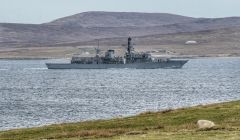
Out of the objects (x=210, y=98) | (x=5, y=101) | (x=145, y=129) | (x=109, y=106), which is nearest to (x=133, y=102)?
(x=109, y=106)

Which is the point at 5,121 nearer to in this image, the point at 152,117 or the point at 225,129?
the point at 152,117

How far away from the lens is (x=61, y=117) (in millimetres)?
72312

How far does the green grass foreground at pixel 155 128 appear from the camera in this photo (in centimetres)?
3606

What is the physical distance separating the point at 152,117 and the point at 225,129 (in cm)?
1153

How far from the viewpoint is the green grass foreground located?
1420 inches

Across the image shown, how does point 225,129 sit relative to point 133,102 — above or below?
above

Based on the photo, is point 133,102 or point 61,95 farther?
point 61,95

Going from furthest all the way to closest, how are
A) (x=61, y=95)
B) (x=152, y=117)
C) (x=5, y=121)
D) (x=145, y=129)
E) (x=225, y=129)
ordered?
(x=61, y=95) → (x=5, y=121) → (x=152, y=117) → (x=145, y=129) → (x=225, y=129)

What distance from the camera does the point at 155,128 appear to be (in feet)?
139

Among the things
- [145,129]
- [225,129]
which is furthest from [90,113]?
[225,129]

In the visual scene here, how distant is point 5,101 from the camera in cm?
9838

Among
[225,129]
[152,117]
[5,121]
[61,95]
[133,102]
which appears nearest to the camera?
[225,129]

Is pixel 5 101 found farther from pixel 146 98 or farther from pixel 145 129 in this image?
pixel 145 129

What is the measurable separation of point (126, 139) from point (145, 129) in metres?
7.49
